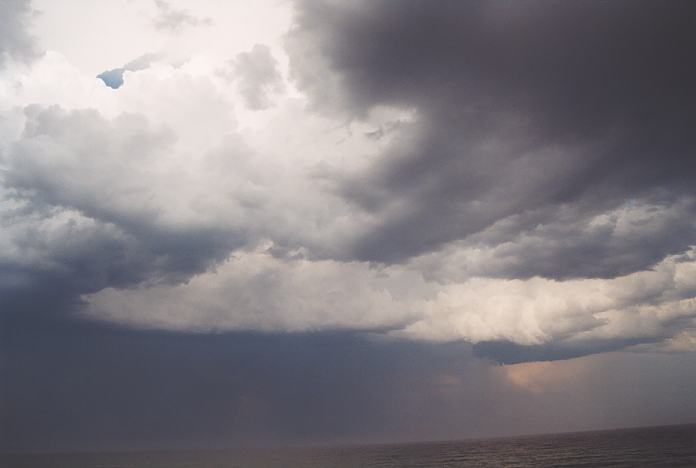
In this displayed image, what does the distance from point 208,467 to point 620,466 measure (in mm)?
133715

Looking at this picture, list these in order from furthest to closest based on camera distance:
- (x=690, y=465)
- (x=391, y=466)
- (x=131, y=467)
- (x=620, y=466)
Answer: (x=131, y=467), (x=391, y=466), (x=620, y=466), (x=690, y=465)

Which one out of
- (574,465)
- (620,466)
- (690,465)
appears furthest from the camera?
(574,465)

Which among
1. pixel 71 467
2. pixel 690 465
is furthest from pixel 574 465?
pixel 71 467

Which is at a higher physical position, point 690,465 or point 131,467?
point 690,465

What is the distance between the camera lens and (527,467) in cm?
11212

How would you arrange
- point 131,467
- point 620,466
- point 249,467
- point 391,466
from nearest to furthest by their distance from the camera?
point 620,466
point 391,466
point 249,467
point 131,467

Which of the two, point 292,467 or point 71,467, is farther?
point 71,467

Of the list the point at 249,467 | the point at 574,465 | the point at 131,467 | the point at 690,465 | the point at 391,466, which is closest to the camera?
the point at 690,465

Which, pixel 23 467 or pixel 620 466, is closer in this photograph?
pixel 620 466

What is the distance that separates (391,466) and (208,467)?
70.8m

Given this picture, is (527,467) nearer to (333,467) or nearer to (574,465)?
(574,465)

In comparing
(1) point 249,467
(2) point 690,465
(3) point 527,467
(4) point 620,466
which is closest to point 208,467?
(1) point 249,467

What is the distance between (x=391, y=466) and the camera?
468 feet

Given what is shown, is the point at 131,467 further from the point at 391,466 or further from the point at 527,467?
the point at 527,467
